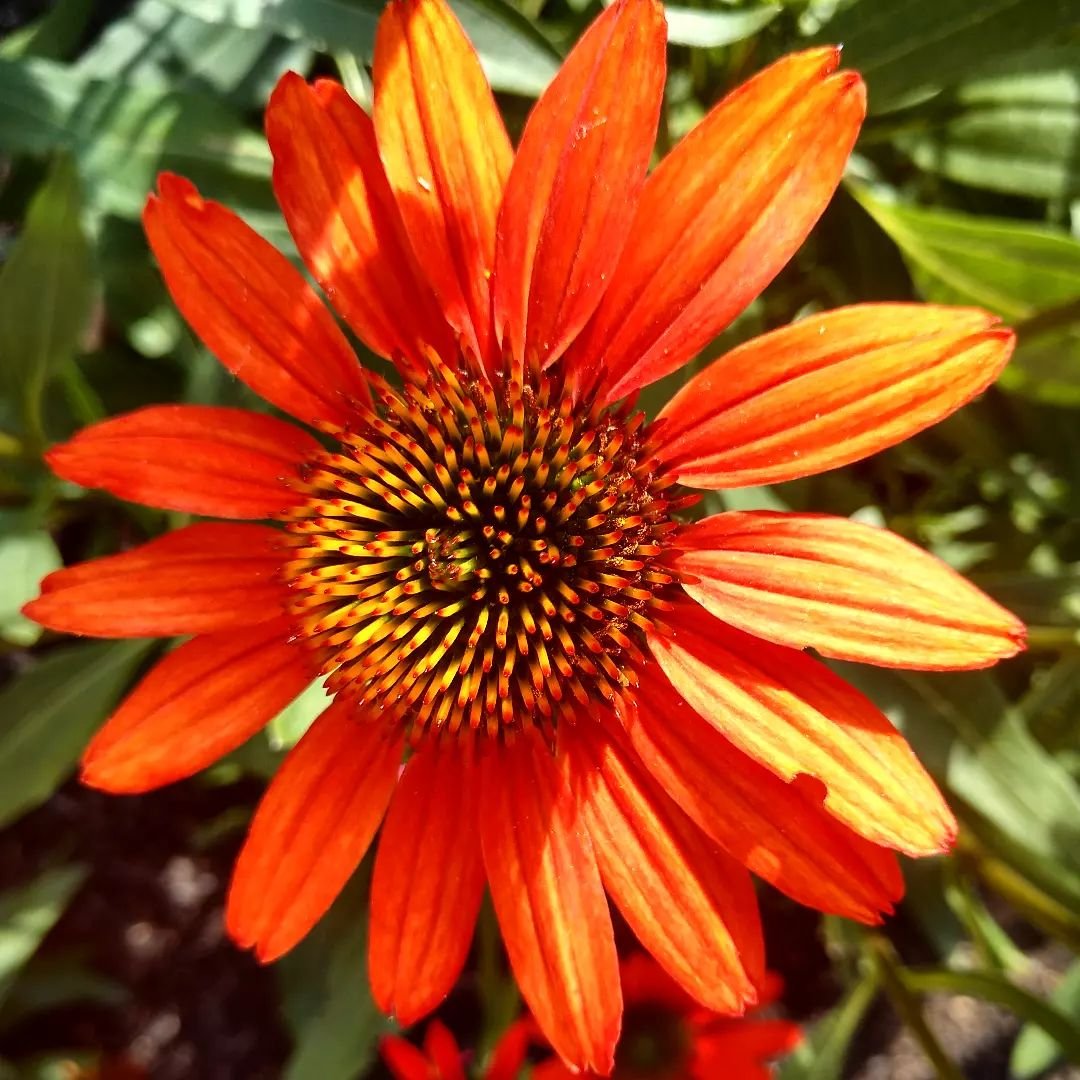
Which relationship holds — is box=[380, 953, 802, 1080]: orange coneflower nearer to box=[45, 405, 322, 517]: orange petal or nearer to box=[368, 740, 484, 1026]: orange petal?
box=[368, 740, 484, 1026]: orange petal

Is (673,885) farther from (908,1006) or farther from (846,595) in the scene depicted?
(908,1006)

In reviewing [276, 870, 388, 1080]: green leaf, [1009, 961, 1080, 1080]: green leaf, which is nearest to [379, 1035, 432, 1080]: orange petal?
[276, 870, 388, 1080]: green leaf

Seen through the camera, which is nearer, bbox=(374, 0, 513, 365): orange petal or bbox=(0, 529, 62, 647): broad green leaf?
bbox=(374, 0, 513, 365): orange petal

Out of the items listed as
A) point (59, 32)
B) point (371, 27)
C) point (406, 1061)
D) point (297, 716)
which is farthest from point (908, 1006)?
point (59, 32)

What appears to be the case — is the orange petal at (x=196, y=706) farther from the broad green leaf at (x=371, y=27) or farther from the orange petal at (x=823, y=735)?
the broad green leaf at (x=371, y=27)

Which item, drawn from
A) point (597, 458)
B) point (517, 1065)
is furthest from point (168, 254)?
point (517, 1065)

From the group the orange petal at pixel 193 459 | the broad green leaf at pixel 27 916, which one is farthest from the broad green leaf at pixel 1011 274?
the broad green leaf at pixel 27 916
